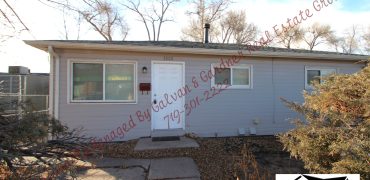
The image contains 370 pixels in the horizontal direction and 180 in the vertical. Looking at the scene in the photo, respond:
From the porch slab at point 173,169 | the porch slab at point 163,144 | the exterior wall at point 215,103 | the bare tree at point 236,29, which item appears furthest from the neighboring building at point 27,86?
the bare tree at point 236,29

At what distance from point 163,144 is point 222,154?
1.43 meters

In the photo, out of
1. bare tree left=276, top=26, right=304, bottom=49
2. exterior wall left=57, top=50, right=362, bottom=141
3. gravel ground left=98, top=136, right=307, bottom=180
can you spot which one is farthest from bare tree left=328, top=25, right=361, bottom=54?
gravel ground left=98, top=136, right=307, bottom=180

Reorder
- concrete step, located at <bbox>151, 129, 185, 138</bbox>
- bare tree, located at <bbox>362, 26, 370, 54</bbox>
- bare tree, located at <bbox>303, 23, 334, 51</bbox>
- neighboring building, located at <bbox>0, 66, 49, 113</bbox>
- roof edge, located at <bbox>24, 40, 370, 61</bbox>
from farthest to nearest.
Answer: bare tree, located at <bbox>362, 26, 370, 54</bbox>
bare tree, located at <bbox>303, 23, 334, 51</bbox>
neighboring building, located at <bbox>0, 66, 49, 113</bbox>
concrete step, located at <bbox>151, 129, 185, 138</bbox>
roof edge, located at <bbox>24, 40, 370, 61</bbox>

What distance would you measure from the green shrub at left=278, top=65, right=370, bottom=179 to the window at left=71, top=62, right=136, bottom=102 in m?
4.42

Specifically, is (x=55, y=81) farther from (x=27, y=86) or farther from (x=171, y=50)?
(x=27, y=86)

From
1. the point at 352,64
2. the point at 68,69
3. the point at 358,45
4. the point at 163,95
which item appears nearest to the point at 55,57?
the point at 68,69

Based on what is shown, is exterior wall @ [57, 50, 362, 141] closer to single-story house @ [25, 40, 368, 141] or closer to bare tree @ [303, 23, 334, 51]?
single-story house @ [25, 40, 368, 141]

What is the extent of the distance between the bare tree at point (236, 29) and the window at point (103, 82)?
20.5 meters

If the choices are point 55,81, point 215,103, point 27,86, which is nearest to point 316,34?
point 215,103

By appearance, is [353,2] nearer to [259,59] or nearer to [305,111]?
[259,59]

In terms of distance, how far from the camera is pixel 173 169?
5.00 m

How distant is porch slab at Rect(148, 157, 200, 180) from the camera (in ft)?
15.3

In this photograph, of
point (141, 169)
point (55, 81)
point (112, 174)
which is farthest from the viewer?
point (55, 81)

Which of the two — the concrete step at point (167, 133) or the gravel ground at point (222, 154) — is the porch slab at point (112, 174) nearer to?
the gravel ground at point (222, 154)
